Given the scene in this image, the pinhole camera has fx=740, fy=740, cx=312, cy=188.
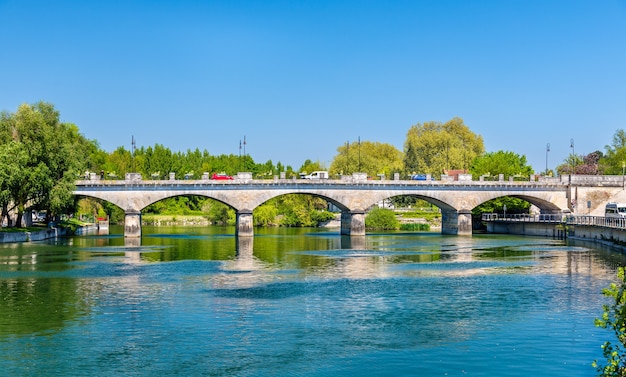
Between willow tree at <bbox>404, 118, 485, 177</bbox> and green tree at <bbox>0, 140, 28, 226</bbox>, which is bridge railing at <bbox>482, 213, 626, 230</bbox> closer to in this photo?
willow tree at <bbox>404, 118, 485, 177</bbox>

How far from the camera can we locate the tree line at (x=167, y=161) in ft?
267

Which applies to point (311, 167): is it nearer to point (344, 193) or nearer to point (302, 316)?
point (344, 193)

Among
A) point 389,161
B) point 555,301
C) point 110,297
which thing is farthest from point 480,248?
point 389,161

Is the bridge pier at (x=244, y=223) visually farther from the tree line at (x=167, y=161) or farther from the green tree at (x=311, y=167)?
the green tree at (x=311, y=167)

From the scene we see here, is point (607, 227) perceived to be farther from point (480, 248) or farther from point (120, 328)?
point (120, 328)

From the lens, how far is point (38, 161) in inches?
3282

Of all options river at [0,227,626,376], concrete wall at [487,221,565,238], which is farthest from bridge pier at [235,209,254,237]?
concrete wall at [487,221,565,238]

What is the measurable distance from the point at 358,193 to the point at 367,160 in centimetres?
5259

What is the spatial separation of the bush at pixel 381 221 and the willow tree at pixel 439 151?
80.9ft

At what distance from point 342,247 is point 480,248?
14619 mm

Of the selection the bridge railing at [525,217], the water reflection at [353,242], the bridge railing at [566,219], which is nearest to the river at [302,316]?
the bridge railing at [566,219]

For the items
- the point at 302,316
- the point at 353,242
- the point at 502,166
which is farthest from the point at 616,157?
the point at 302,316

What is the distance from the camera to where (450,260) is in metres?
63.1

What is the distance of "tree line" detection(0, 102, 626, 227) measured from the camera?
81.4m
